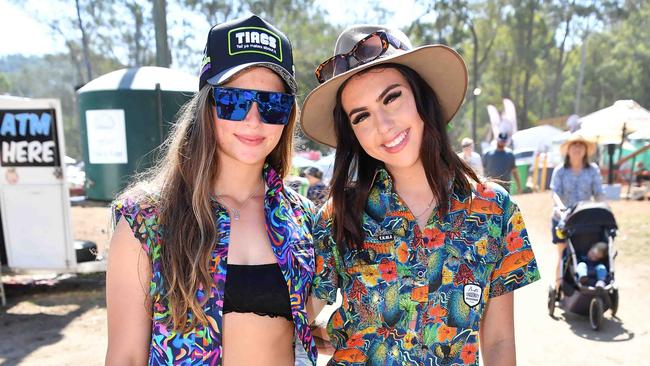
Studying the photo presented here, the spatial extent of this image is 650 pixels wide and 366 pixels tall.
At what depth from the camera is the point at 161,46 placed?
281 inches

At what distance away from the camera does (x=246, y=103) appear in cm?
177

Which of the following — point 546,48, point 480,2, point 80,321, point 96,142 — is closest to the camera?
point 80,321

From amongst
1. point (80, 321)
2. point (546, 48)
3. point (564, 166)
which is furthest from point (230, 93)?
point (546, 48)

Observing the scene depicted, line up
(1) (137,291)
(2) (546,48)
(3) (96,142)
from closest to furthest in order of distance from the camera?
(1) (137,291)
(3) (96,142)
(2) (546,48)

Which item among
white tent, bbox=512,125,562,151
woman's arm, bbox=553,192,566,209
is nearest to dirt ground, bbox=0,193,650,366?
woman's arm, bbox=553,192,566,209

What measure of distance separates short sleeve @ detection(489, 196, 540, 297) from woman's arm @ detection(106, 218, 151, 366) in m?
1.20

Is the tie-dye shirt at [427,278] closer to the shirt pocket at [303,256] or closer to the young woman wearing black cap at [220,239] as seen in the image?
the shirt pocket at [303,256]

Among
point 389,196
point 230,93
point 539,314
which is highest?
point 230,93

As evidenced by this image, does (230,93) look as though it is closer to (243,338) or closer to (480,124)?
(243,338)

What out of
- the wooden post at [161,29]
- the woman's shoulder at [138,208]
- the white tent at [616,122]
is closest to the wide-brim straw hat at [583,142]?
the woman's shoulder at [138,208]

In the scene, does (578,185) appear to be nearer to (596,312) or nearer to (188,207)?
(596,312)

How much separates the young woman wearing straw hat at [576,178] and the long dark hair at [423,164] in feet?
14.4

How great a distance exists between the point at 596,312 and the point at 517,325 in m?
0.78

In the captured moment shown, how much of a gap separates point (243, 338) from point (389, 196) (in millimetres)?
741
